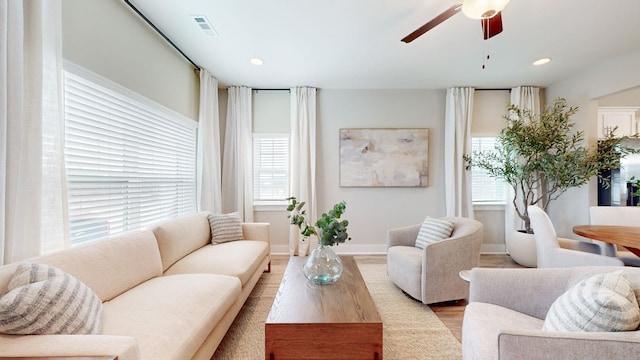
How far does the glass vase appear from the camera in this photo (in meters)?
1.88

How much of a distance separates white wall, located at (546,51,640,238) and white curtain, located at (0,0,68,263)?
17.8 feet

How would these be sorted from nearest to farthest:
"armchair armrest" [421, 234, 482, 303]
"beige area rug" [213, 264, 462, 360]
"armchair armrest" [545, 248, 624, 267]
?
"beige area rug" [213, 264, 462, 360] → "armchair armrest" [545, 248, 624, 267] → "armchair armrest" [421, 234, 482, 303]

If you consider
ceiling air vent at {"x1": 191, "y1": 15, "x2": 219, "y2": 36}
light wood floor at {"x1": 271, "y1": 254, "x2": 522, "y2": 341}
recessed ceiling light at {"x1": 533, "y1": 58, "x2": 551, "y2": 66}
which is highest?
ceiling air vent at {"x1": 191, "y1": 15, "x2": 219, "y2": 36}

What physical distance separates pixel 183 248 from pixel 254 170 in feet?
6.57

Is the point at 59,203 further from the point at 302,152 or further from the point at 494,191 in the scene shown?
the point at 494,191

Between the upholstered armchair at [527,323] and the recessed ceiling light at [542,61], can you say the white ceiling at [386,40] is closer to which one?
the recessed ceiling light at [542,61]

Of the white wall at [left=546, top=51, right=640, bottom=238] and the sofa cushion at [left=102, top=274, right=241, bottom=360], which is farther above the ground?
the white wall at [left=546, top=51, right=640, bottom=238]

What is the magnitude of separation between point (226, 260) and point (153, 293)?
72 cm

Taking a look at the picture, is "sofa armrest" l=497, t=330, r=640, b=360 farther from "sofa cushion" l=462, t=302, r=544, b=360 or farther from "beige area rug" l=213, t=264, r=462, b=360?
"beige area rug" l=213, t=264, r=462, b=360

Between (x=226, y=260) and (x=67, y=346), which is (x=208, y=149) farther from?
(x=67, y=346)

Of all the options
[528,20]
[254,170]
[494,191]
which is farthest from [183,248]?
[494,191]

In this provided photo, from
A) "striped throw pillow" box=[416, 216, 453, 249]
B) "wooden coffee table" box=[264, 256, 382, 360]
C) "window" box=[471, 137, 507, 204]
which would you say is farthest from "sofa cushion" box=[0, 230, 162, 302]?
"window" box=[471, 137, 507, 204]

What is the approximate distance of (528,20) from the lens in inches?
93.7

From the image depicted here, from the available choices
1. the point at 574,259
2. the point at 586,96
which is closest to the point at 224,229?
the point at 574,259
